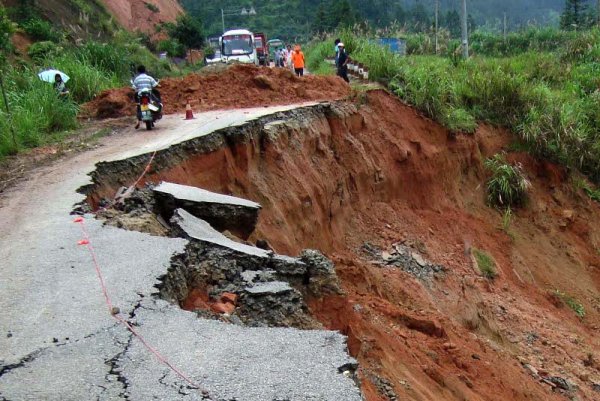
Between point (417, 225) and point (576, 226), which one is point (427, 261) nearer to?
point (417, 225)

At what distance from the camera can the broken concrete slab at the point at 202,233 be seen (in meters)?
6.15

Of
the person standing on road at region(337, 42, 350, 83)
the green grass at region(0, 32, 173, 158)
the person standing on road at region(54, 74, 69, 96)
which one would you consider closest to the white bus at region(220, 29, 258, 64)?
the green grass at region(0, 32, 173, 158)

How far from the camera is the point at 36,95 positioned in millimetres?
12641

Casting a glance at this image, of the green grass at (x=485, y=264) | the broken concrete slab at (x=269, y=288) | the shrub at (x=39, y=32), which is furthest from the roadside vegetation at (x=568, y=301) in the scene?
the shrub at (x=39, y=32)

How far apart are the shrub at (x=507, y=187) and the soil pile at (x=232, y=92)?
12.2 feet

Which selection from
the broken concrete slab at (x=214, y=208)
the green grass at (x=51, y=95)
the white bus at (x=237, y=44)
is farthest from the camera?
the white bus at (x=237, y=44)

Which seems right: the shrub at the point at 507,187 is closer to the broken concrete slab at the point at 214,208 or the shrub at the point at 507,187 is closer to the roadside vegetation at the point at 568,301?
the roadside vegetation at the point at 568,301

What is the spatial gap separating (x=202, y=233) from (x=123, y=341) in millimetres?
2135

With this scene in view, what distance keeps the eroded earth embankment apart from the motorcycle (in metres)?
1.94

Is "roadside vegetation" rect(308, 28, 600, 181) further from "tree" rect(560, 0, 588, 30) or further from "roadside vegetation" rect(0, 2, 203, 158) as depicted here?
"tree" rect(560, 0, 588, 30)

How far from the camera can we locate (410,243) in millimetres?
12172

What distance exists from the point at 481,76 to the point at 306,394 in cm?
1373

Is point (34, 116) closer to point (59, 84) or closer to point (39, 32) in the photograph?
point (59, 84)

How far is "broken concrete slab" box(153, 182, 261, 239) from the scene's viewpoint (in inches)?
291
